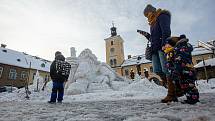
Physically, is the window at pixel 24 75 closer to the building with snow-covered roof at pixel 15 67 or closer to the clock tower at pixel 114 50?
the building with snow-covered roof at pixel 15 67

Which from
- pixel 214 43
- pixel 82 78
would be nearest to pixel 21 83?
pixel 82 78

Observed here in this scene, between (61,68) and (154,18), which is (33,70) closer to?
(61,68)

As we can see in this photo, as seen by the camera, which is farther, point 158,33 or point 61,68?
point 61,68

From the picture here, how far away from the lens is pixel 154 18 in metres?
3.90

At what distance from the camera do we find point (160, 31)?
3863 millimetres

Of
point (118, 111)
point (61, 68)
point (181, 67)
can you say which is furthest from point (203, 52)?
point (118, 111)

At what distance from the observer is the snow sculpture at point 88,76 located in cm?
1126

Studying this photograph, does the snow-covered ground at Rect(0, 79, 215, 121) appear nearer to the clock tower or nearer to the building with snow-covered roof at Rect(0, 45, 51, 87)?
the building with snow-covered roof at Rect(0, 45, 51, 87)

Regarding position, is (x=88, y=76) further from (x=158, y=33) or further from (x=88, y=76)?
(x=158, y=33)

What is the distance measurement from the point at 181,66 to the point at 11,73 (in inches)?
1444

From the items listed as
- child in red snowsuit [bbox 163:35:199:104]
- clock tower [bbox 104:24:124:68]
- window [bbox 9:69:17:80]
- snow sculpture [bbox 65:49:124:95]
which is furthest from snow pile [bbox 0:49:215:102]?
clock tower [bbox 104:24:124:68]

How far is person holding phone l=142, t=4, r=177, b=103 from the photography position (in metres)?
3.57

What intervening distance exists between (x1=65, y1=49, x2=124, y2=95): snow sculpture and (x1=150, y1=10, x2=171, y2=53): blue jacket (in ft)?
24.6

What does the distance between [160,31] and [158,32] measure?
49 millimetres
